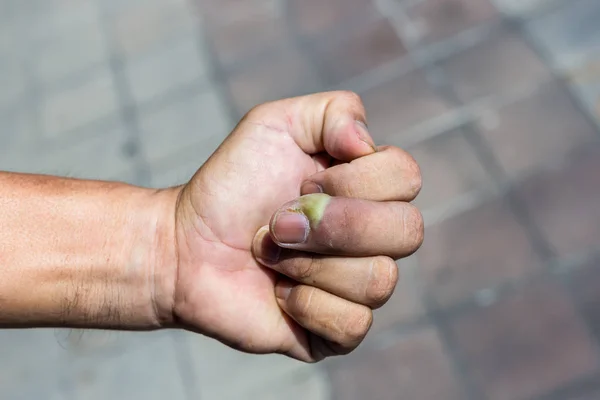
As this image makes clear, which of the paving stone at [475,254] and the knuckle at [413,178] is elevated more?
the knuckle at [413,178]

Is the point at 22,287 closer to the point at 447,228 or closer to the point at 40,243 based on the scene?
the point at 40,243

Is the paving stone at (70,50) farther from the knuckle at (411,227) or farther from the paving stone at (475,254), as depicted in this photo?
the knuckle at (411,227)

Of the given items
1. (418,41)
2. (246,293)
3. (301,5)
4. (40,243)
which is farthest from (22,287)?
(301,5)

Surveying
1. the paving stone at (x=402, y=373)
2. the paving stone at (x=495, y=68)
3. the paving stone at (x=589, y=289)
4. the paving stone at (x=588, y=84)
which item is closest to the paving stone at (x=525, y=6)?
the paving stone at (x=495, y=68)

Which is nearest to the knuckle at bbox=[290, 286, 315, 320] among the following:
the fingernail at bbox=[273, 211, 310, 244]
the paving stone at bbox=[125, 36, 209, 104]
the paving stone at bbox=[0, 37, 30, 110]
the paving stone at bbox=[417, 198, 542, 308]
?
the fingernail at bbox=[273, 211, 310, 244]

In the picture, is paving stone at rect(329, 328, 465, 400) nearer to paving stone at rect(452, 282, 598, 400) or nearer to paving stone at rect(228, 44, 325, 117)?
paving stone at rect(452, 282, 598, 400)

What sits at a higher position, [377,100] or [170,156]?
[377,100]
